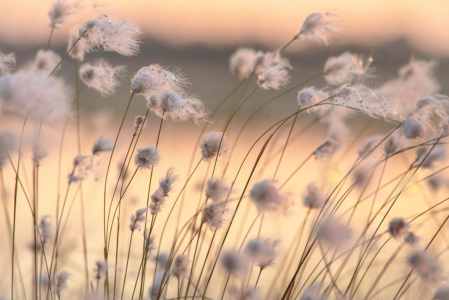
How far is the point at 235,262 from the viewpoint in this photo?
1200mm

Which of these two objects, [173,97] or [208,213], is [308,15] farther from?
[208,213]

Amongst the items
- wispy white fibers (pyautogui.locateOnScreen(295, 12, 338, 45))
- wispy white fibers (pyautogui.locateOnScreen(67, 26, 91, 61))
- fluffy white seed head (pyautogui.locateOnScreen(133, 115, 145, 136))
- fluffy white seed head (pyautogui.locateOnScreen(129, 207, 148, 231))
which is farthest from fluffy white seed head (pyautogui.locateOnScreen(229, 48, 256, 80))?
fluffy white seed head (pyautogui.locateOnScreen(129, 207, 148, 231))

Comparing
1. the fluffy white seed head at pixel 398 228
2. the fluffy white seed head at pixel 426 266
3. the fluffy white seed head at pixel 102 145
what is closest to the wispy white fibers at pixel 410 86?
the fluffy white seed head at pixel 398 228

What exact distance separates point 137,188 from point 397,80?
111 inches

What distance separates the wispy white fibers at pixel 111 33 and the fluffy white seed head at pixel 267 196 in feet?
2.28

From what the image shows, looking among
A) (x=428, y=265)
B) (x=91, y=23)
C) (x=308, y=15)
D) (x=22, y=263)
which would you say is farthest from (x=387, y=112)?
(x=22, y=263)

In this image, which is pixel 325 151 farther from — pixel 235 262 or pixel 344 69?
pixel 235 262

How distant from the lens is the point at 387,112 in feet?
4.77

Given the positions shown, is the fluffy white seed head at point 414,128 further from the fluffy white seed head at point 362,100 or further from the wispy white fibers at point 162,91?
the wispy white fibers at point 162,91

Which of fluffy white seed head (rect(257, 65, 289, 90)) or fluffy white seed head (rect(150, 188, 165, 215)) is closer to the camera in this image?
fluffy white seed head (rect(150, 188, 165, 215))

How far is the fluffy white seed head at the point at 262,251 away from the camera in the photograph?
3.94ft

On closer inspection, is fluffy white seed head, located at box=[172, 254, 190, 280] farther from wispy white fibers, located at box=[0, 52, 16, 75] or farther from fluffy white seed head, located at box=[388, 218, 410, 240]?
wispy white fibers, located at box=[0, 52, 16, 75]

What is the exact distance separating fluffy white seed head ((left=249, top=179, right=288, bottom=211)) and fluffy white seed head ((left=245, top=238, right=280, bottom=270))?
12cm

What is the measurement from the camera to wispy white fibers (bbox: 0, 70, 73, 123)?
3.61ft
